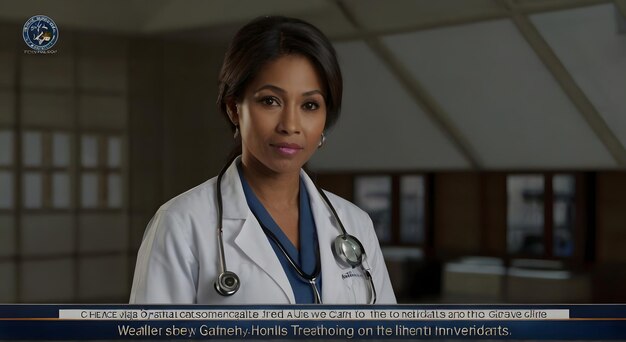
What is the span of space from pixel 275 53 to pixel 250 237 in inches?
11.7

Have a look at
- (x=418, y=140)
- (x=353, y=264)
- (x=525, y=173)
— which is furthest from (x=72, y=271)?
(x=525, y=173)

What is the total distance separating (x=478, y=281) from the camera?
1.46 metres

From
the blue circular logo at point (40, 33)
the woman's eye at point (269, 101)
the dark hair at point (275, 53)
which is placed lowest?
the woman's eye at point (269, 101)

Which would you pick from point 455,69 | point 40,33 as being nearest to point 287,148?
point 455,69

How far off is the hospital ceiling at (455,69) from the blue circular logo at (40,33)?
1 cm

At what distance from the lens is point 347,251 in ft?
4.17

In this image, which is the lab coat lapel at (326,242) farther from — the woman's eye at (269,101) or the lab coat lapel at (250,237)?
the woman's eye at (269,101)

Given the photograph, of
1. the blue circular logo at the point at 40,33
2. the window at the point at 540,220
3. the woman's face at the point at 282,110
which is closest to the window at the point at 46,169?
the blue circular logo at the point at 40,33

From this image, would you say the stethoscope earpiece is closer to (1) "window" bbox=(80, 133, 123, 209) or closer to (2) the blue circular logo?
(1) "window" bbox=(80, 133, 123, 209)

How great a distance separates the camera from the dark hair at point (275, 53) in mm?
1239

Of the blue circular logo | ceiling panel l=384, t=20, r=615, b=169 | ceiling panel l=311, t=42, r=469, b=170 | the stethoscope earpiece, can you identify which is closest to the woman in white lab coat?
the stethoscope earpiece

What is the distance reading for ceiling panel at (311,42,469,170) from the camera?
56.9 inches

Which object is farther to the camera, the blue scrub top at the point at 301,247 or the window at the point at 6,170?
the window at the point at 6,170

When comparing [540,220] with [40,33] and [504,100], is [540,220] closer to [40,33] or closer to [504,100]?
[504,100]
